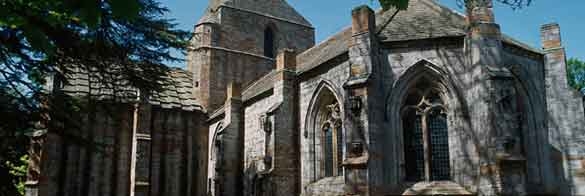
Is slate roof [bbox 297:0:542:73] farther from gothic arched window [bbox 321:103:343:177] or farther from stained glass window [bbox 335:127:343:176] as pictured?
stained glass window [bbox 335:127:343:176]

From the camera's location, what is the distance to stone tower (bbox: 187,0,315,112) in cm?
2630

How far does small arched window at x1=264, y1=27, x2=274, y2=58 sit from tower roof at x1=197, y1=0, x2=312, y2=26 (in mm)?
894

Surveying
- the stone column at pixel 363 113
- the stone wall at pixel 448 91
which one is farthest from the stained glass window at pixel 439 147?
the stone column at pixel 363 113

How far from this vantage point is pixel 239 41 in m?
27.7

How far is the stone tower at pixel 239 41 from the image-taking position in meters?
26.3

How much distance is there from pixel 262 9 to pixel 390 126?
16512 mm

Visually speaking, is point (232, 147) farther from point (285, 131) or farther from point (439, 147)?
point (439, 147)

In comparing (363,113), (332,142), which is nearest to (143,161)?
(332,142)

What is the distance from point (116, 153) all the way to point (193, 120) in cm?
377

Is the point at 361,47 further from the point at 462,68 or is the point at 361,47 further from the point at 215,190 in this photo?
the point at 215,190

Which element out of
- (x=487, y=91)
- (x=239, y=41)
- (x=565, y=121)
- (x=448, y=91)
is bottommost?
(x=565, y=121)

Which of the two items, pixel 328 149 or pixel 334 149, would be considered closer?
pixel 334 149

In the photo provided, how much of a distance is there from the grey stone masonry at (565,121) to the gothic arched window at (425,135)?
3.20 metres

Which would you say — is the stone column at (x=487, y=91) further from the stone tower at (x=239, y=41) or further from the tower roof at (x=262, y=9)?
the tower roof at (x=262, y=9)
